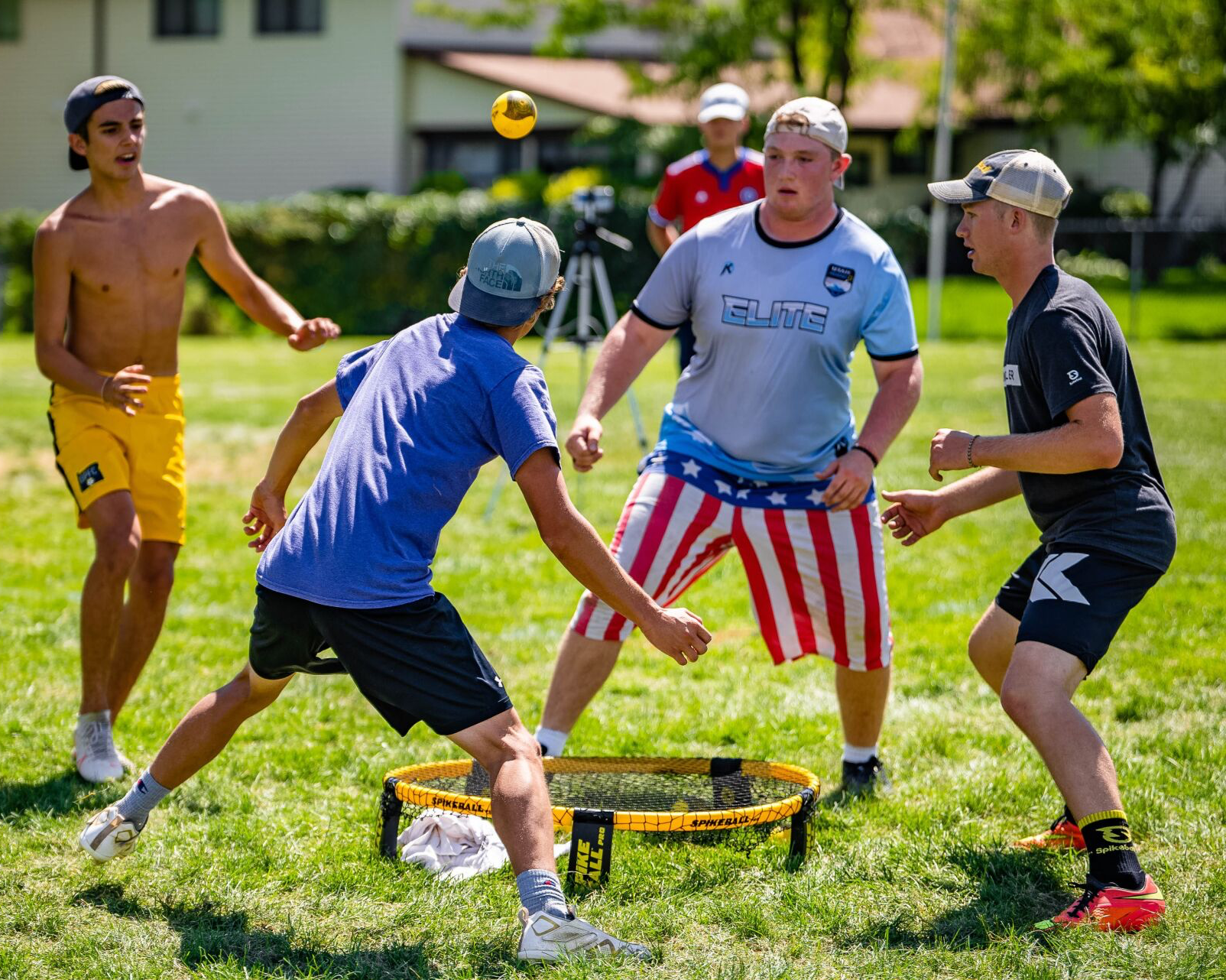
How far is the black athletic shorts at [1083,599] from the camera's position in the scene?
405cm

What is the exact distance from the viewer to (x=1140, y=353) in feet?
69.5

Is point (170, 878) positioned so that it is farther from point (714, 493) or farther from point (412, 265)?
point (412, 265)

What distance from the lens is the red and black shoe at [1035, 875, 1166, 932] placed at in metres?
3.80

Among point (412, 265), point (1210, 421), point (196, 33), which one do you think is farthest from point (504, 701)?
point (196, 33)

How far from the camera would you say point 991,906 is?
411 centimetres

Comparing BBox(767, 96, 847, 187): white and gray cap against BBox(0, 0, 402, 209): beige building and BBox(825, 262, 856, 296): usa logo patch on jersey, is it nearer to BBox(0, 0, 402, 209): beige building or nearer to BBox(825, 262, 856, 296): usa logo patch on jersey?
BBox(825, 262, 856, 296): usa logo patch on jersey

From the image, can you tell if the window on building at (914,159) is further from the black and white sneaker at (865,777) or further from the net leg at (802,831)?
the net leg at (802,831)

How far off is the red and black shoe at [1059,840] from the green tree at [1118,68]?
2962 centimetres

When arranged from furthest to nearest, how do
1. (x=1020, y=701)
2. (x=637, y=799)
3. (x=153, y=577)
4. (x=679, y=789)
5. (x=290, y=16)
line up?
1. (x=290, y=16)
2. (x=153, y=577)
3. (x=679, y=789)
4. (x=637, y=799)
5. (x=1020, y=701)

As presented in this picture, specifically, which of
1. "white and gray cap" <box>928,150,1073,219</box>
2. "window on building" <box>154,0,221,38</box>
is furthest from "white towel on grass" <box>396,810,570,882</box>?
"window on building" <box>154,0,221,38</box>

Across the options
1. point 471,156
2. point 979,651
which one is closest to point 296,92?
point 471,156

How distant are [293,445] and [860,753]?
2420 mm

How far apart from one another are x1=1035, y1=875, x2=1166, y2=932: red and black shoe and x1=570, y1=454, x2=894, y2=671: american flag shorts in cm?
139

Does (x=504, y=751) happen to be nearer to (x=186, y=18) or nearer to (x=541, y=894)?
(x=541, y=894)
